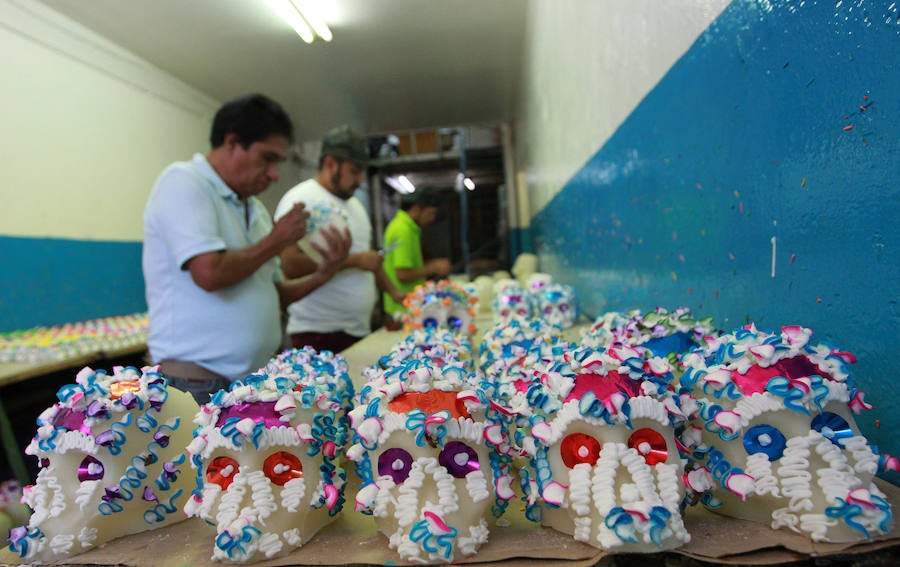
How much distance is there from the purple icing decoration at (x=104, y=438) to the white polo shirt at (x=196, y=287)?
0.87 meters

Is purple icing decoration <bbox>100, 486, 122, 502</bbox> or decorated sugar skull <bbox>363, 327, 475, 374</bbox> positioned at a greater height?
decorated sugar skull <bbox>363, 327, 475, 374</bbox>

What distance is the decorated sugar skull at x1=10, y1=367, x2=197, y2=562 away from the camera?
0.82m

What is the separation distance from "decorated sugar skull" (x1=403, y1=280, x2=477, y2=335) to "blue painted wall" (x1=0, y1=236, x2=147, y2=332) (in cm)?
261

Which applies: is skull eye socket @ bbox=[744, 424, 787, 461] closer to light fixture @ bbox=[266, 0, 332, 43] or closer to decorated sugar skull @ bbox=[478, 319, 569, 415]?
decorated sugar skull @ bbox=[478, 319, 569, 415]

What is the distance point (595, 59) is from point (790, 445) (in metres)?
1.73

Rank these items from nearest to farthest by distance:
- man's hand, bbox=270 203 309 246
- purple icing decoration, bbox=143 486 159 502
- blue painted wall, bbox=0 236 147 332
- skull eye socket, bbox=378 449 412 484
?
skull eye socket, bbox=378 449 412 484
purple icing decoration, bbox=143 486 159 502
man's hand, bbox=270 203 309 246
blue painted wall, bbox=0 236 147 332

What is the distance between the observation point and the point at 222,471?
0.82m

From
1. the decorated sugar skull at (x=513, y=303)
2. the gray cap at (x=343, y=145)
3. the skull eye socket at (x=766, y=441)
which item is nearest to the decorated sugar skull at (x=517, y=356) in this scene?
the skull eye socket at (x=766, y=441)

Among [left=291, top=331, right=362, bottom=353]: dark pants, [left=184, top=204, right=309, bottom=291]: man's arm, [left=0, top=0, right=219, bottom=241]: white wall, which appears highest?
[left=0, top=0, right=219, bottom=241]: white wall

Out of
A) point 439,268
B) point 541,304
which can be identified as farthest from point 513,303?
point 439,268

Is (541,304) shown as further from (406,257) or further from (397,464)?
(397,464)

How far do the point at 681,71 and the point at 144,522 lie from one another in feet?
4.63

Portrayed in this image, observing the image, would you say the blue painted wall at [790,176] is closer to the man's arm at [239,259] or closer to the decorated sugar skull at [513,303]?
the decorated sugar skull at [513,303]

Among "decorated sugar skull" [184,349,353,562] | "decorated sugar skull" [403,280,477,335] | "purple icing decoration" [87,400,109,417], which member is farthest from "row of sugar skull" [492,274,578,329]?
"purple icing decoration" [87,400,109,417]
